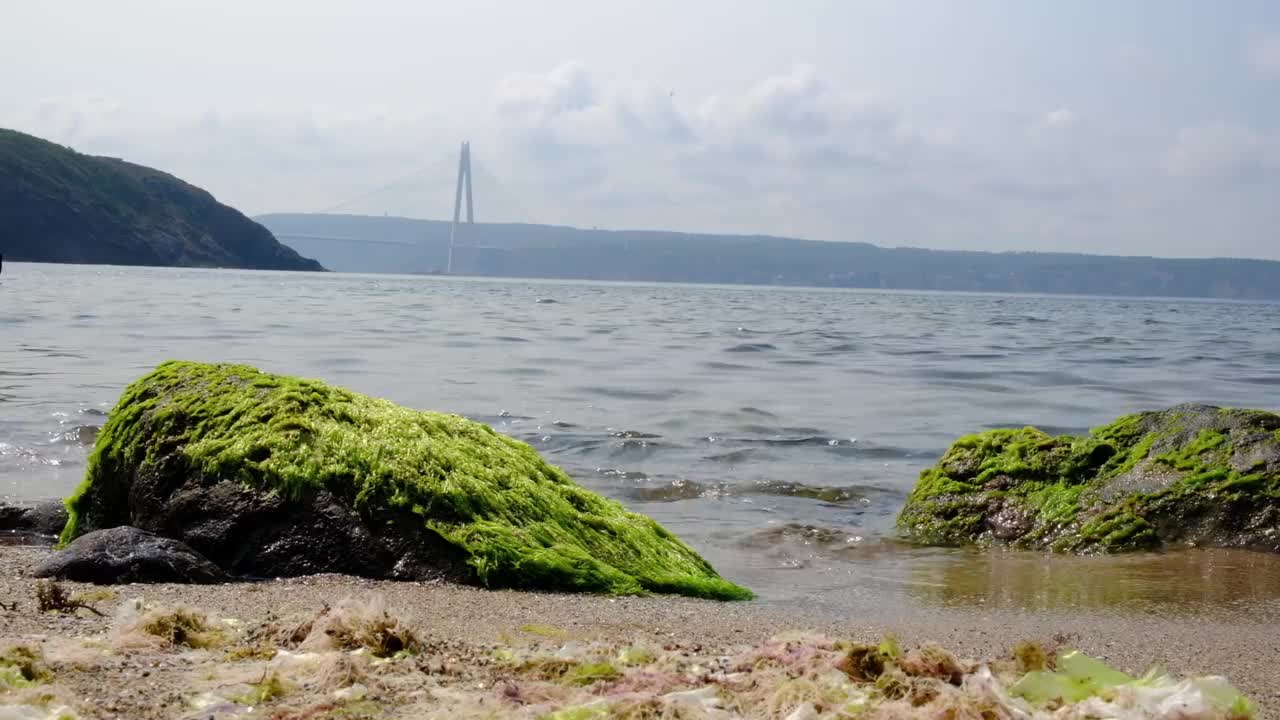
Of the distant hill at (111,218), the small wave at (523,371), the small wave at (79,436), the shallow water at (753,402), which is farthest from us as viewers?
the distant hill at (111,218)

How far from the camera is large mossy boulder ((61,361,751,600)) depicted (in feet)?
16.5

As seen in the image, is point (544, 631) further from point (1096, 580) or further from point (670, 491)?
point (670, 491)

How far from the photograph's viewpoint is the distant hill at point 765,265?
15675cm

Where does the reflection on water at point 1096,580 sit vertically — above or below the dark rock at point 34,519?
above

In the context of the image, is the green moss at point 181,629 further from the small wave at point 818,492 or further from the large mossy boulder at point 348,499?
the small wave at point 818,492

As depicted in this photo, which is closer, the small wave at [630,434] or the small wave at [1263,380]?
the small wave at [630,434]

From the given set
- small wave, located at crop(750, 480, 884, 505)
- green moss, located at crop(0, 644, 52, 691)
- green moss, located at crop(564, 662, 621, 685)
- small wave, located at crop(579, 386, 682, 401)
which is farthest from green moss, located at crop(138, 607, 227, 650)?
small wave, located at crop(579, 386, 682, 401)

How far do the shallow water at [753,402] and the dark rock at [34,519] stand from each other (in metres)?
1.33

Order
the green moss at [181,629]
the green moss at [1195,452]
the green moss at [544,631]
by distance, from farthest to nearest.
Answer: the green moss at [1195,452] → the green moss at [544,631] → the green moss at [181,629]

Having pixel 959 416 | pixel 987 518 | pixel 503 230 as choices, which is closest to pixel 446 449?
pixel 987 518

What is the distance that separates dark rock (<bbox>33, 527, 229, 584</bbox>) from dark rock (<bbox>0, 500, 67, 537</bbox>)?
6.42ft

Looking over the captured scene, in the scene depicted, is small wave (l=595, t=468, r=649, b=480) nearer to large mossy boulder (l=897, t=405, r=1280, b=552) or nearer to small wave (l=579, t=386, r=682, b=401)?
large mossy boulder (l=897, t=405, r=1280, b=552)

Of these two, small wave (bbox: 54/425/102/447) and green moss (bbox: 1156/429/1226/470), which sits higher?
green moss (bbox: 1156/429/1226/470)

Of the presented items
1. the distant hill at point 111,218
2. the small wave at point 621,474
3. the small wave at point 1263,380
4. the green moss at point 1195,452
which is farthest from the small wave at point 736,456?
the distant hill at point 111,218
